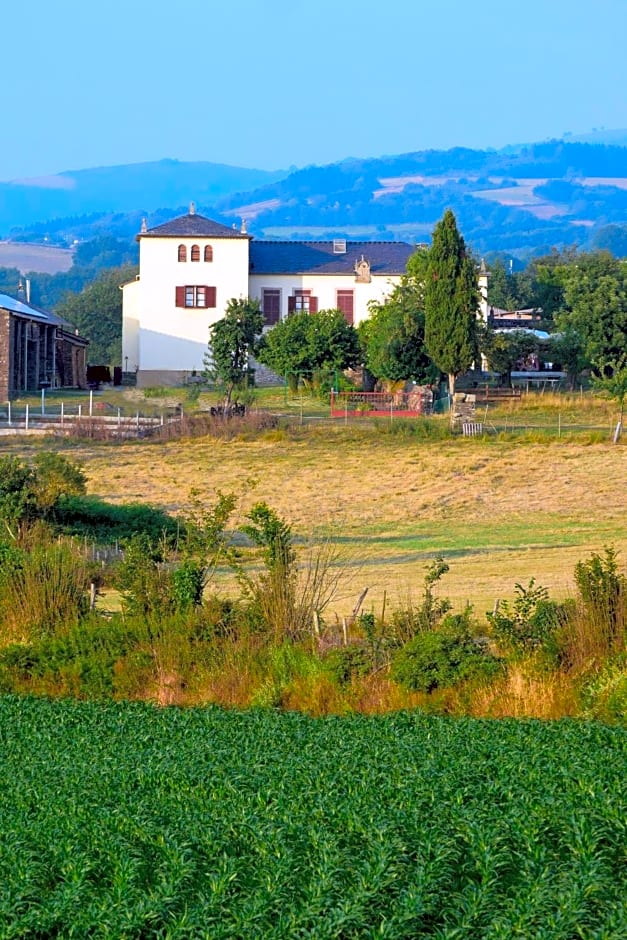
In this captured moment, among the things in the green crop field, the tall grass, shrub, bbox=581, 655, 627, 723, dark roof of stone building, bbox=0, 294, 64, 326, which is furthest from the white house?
the green crop field

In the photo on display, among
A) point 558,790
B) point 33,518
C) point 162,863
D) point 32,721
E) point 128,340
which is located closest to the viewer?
point 162,863

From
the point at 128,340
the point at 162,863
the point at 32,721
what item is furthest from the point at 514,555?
the point at 128,340

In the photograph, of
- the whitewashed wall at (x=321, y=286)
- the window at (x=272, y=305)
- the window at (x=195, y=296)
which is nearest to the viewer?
the window at (x=195, y=296)

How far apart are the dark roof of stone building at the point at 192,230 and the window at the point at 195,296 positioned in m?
2.34

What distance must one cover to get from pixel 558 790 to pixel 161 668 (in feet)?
21.5

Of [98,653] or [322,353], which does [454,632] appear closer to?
[98,653]

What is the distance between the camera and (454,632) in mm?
14805

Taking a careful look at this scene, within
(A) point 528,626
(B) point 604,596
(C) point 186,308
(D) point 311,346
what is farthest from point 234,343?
(B) point 604,596

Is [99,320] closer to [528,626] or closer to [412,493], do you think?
[412,493]

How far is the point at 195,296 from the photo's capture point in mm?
65750

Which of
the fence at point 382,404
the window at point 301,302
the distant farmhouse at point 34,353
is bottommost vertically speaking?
the fence at point 382,404

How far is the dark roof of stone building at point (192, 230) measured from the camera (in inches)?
2584

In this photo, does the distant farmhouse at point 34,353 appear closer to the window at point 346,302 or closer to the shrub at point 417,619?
the window at point 346,302

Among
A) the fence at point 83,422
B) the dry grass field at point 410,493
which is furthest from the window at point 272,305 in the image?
Result: the dry grass field at point 410,493
